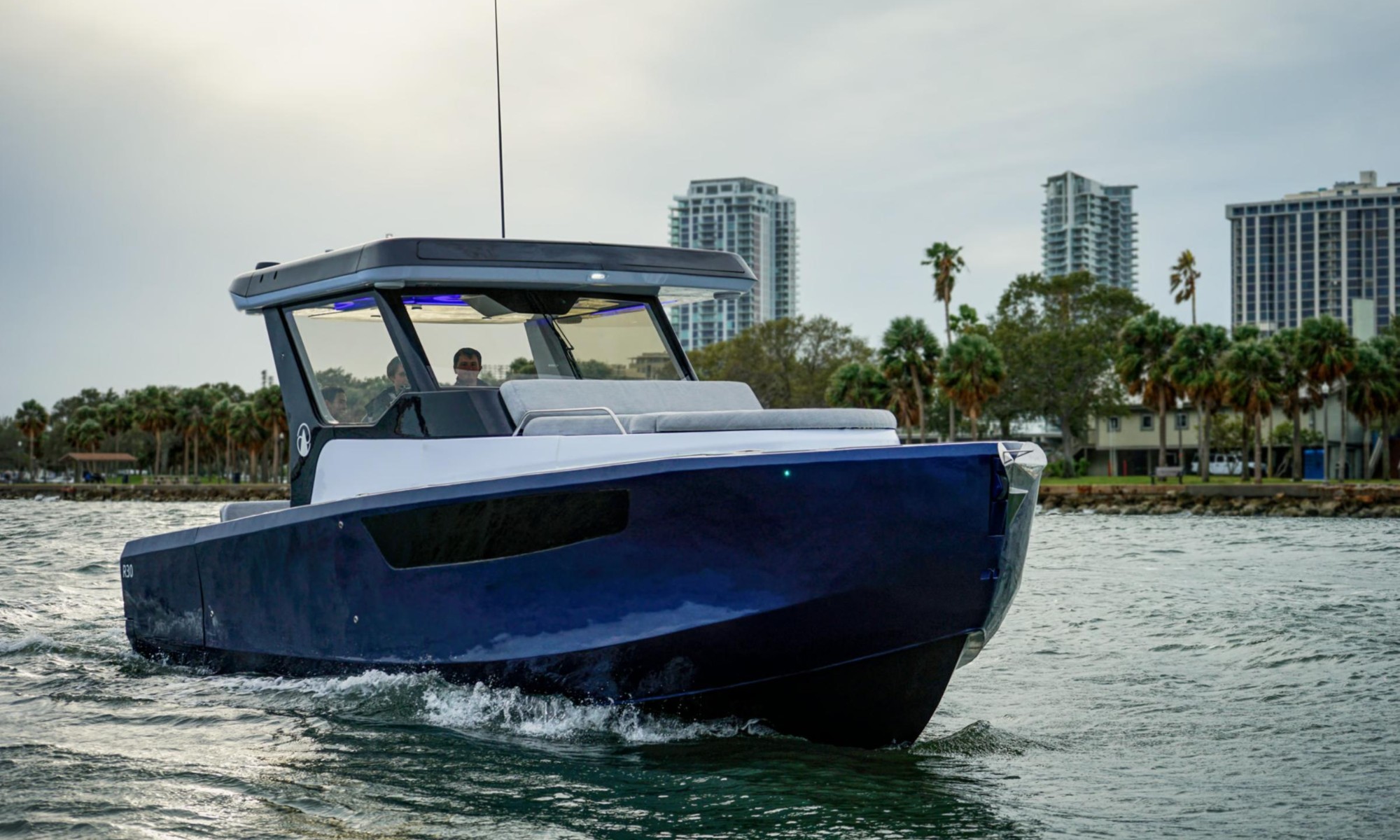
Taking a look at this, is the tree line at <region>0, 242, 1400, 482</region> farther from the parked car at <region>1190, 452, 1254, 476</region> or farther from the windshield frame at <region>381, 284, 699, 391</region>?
the windshield frame at <region>381, 284, 699, 391</region>

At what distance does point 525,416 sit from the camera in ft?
21.5

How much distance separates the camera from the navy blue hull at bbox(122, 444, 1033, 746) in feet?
18.2

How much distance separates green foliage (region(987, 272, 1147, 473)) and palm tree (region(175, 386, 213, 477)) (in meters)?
67.8

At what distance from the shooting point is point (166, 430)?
110188mm

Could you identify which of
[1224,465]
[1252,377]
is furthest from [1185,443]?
[1252,377]

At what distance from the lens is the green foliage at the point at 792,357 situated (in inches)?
2918

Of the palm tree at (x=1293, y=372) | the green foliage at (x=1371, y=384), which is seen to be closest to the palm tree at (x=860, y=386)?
the palm tree at (x=1293, y=372)

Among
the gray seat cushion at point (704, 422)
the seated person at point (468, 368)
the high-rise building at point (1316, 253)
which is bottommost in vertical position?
the gray seat cushion at point (704, 422)

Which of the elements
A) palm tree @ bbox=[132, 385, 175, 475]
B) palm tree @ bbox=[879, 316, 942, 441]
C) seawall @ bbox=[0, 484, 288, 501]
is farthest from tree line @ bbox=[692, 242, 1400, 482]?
palm tree @ bbox=[132, 385, 175, 475]

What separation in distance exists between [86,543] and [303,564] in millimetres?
20674

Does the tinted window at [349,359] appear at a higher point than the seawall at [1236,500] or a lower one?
higher

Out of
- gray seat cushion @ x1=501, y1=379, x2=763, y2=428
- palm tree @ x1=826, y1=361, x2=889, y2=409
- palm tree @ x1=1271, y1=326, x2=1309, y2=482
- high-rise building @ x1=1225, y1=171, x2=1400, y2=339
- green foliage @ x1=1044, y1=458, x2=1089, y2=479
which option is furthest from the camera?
high-rise building @ x1=1225, y1=171, x2=1400, y2=339

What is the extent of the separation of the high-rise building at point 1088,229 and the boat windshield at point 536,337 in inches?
7407

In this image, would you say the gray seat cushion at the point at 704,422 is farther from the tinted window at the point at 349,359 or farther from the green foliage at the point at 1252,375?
the green foliage at the point at 1252,375
